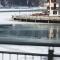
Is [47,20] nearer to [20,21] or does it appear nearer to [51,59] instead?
[20,21]

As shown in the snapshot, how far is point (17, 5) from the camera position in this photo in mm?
22219

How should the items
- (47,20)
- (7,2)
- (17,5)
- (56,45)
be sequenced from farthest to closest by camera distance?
(17,5) < (7,2) < (47,20) < (56,45)

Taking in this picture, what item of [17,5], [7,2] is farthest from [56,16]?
Result: [17,5]

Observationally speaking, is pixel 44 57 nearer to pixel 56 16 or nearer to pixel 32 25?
pixel 56 16

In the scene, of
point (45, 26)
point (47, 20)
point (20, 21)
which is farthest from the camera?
point (20, 21)

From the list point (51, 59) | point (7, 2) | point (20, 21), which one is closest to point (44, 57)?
point (51, 59)

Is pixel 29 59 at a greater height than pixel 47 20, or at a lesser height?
greater

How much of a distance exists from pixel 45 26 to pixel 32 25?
170 cm

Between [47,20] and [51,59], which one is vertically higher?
[51,59]

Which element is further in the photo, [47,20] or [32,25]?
[32,25]

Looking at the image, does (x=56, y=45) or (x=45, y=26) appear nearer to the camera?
(x=56, y=45)

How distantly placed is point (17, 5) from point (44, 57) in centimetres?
2164

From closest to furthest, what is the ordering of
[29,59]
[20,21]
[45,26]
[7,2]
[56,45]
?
[56,45], [29,59], [45,26], [20,21], [7,2]

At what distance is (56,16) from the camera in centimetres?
1313
